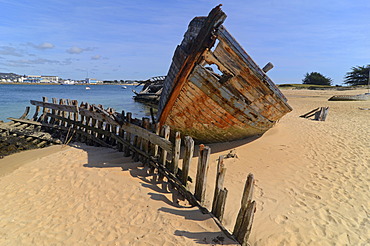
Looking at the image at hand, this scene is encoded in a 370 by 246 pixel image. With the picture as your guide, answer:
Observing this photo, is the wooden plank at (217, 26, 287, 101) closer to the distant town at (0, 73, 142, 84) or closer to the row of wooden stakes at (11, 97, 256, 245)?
the row of wooden stakes at (11, 97, 256, 245)

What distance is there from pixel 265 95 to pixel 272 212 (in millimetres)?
3140

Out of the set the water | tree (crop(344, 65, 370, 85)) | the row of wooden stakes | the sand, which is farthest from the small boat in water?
tree (crop(344, 65, 370, 85))

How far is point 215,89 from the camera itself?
240 inches

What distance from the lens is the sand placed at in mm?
4070

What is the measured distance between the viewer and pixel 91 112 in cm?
897

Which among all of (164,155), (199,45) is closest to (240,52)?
A: (199,45)

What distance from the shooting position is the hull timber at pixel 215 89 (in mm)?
5684

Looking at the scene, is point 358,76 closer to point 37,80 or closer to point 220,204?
point 220,204

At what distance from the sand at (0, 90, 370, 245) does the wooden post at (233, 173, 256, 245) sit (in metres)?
0.24

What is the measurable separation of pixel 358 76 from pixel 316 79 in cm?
1235

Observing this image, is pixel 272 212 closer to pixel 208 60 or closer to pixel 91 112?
pixel 208 60

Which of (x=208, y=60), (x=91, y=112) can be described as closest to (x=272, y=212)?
(x=208, y=60)

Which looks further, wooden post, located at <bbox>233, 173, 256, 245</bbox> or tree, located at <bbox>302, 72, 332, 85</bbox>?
tree, located at <bbox>302, 72, 332, 85</bbox>

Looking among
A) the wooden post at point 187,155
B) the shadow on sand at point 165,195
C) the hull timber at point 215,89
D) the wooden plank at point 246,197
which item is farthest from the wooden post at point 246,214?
the hull timber at point 215,89
